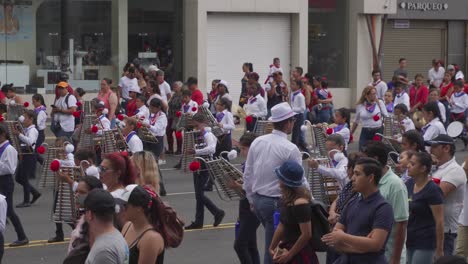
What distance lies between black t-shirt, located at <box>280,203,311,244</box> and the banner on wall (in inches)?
811

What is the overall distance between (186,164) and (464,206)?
594 cm

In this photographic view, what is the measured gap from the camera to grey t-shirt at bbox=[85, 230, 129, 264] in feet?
20.9

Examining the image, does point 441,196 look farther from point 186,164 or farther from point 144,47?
Answer: point 144,47

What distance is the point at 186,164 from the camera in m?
14.6

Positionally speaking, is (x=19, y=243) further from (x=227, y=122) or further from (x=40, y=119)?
(x=40, y=119)

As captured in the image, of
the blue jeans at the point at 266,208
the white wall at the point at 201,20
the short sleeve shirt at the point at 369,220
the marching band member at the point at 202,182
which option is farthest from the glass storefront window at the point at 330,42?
the short sleeve shirt at the point at 369,220

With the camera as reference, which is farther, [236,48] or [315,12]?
[315,12]

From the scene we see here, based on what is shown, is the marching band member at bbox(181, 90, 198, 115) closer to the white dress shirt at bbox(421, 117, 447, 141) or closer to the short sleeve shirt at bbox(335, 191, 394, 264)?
the white dress shirt at bbox(421, 117, 447, 141)

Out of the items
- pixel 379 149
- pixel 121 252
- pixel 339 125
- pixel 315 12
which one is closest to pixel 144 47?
pixel 315 12

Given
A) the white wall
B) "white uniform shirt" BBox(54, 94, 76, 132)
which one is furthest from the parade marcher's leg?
the white wall

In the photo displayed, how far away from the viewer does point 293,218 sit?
8133 mm

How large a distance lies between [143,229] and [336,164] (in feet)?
14.8

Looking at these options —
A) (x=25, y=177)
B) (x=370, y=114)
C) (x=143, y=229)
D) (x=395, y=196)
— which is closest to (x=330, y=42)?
(x=370, y=114)

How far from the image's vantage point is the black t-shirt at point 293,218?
810 centimetres
